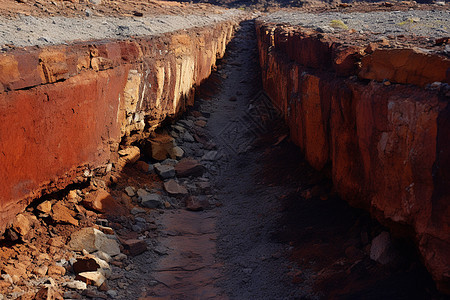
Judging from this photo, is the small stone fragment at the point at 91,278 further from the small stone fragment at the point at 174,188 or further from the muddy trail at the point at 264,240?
the small stone fragment at the point at 174,188

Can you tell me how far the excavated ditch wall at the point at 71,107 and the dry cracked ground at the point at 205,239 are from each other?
0.97 feet

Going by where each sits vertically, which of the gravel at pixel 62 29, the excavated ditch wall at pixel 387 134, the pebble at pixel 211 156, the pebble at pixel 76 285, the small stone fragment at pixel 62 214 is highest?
the gravel at pixel 62 29

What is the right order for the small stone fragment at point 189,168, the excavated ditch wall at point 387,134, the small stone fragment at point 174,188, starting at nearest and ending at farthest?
the excavated ditch wall at point 387,134 → the small stone fragment at point 174,188 → the small stone fragment at point 189,168

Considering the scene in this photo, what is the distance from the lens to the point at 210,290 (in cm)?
419

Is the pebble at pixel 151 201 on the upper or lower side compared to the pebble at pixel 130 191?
lower

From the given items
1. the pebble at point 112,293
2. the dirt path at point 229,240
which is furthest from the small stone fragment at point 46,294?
the dirt path at point 229,240

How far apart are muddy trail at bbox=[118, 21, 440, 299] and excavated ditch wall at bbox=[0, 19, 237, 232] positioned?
3.49 feet

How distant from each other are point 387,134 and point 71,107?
325 centimetres

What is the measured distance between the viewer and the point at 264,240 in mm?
4809

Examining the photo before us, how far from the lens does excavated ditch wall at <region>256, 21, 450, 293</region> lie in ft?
9.75

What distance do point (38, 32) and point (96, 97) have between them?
1381mm

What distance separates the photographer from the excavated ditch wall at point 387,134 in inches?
117

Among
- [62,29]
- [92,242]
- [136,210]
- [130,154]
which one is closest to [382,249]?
[92,242]

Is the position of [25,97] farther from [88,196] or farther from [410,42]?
[410,42]
